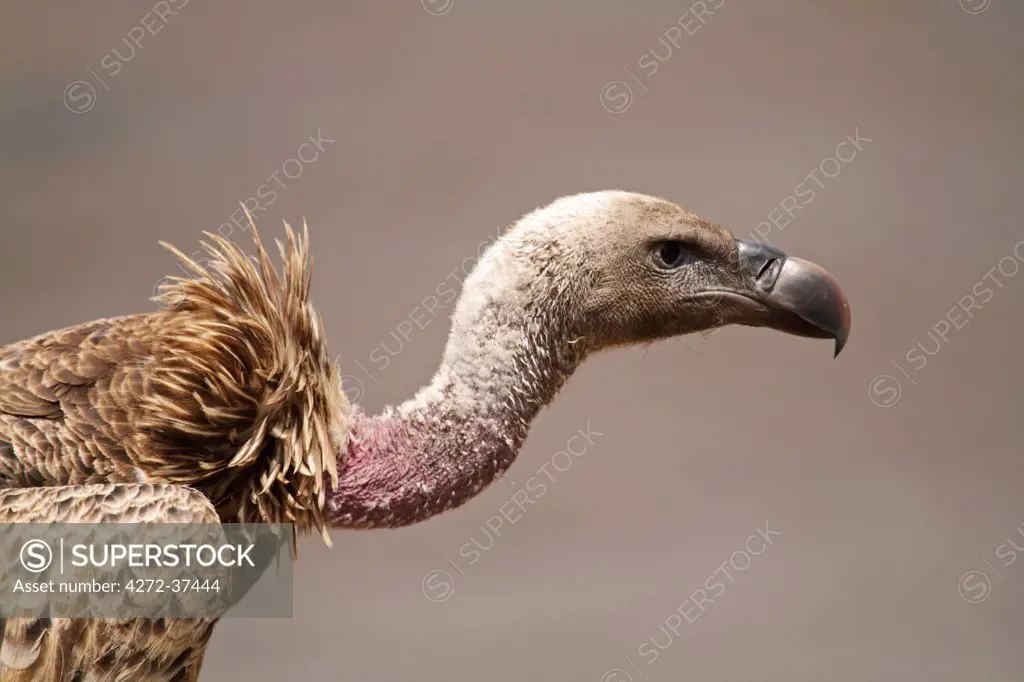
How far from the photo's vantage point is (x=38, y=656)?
98.7 inches

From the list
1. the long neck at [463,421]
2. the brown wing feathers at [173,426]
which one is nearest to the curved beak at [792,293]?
the long neck at [463,421]

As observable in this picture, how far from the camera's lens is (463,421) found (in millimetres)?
2836

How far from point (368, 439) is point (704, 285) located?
97 cm

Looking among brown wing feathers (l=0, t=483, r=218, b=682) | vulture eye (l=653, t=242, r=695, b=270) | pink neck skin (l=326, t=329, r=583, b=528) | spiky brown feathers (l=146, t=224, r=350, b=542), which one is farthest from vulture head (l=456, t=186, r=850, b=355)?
brown wing feathers (l=0, t=483, r=218, b=682)

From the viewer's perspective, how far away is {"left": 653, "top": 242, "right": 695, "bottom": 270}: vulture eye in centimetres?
300

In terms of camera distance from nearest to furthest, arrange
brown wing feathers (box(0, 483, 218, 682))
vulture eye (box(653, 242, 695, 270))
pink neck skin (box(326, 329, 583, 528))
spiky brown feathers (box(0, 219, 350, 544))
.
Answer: brown wing feathers (box(0, 483, 218, 682)) → spiky brown feathers (box(0, 219, 350, 544)) → pink neck skin (box(326, 329, 583, 528)) → vulture eye (box(653, 242, 695, 270))

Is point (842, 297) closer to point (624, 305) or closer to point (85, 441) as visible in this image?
point (624, 305)

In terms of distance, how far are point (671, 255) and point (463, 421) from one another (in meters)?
0.71

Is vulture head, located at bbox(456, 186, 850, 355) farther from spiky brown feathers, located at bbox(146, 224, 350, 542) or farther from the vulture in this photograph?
spiky brown feathers, located at bbox(146, 224, 350, 542)

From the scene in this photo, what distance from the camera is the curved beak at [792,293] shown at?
3.04 metres

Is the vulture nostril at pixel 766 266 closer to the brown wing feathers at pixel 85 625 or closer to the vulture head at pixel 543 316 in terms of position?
the vulture head at pixel 543 316

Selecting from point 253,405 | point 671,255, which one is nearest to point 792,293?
point 671,255

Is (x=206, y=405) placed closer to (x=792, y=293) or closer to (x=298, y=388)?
(x=298, y=388)

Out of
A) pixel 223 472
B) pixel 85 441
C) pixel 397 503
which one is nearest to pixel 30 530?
pixel 85 441
